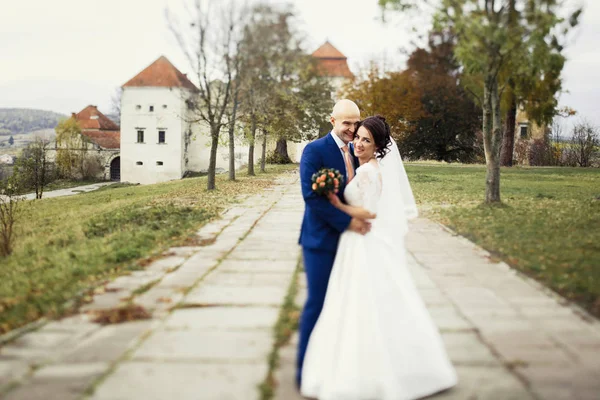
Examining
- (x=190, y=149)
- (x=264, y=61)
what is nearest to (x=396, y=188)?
(x=264, y=61)

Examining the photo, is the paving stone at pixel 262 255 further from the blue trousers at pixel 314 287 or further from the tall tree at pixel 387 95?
the tall tree at pixel 387 95

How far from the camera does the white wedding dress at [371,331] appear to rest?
3.14 meters

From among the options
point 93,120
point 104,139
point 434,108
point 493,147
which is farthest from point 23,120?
point 493,147

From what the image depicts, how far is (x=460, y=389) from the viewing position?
10.5ft

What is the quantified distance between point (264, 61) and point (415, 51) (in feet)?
76.7

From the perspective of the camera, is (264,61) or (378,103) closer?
(264,61)

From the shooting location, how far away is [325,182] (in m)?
3.36

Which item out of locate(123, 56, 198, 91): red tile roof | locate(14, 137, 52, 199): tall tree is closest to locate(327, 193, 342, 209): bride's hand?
locate(14, 137, 52, 199): tall tree

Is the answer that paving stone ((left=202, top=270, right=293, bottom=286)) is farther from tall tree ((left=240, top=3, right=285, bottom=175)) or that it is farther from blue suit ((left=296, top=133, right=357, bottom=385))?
tall tree ((left=240, top=3, right=285, bottom=175))

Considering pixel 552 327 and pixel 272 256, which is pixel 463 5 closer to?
pixel 272 256

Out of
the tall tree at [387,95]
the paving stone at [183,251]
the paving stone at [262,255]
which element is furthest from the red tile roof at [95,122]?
the paving stone at [262,255]

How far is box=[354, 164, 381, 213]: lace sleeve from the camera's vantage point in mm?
3469

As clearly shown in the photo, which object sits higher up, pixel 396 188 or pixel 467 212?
pixel 396 188

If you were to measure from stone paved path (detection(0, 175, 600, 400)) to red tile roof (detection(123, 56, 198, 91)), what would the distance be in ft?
167
